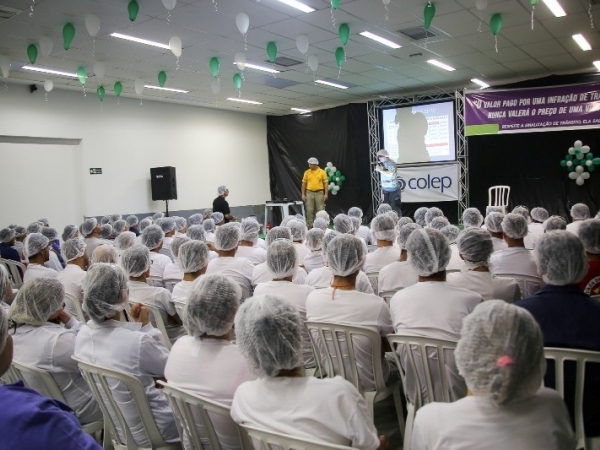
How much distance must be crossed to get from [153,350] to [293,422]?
3.16 feet

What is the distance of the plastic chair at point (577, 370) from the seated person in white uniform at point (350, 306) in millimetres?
826

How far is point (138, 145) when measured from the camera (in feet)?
34.6

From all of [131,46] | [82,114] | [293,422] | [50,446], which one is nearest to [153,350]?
[293,422]

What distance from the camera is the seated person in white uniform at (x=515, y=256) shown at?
132 inches

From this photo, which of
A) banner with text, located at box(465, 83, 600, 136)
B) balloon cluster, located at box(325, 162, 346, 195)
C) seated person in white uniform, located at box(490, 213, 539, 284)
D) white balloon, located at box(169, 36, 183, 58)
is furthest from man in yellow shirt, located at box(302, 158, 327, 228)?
seated person in white uniform, located at box(490, 213, 539, 284)

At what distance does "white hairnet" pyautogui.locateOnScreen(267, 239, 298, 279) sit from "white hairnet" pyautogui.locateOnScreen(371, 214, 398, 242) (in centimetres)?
158

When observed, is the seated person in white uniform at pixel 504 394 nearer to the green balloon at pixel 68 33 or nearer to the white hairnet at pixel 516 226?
the white hairnet at pixel 516 226

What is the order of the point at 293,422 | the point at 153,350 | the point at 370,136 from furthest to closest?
the point at 370,136 < the point at 153,350 < the point at 293,422

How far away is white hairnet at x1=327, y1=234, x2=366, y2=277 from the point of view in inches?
104

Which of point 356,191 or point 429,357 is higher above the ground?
point 356,191

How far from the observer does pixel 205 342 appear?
1829 millimetres

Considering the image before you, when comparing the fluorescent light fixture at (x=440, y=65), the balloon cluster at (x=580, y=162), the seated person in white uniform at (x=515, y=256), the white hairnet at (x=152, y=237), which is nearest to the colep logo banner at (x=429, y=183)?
the balloon cluster at (x=580, y=162)

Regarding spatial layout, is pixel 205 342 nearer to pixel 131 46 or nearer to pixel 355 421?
pixel 355 421

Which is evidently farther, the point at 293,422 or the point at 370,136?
the point at 370,136
